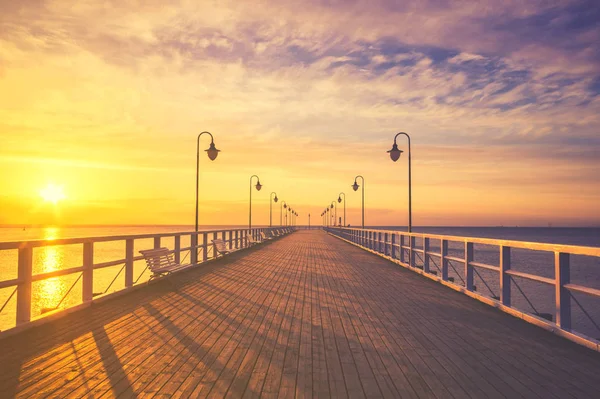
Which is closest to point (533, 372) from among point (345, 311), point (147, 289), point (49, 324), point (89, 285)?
point (345, 311)

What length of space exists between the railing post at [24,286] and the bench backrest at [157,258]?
12.4 ft

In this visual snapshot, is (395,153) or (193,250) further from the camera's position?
(395,153)

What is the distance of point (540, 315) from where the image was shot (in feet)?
24.2

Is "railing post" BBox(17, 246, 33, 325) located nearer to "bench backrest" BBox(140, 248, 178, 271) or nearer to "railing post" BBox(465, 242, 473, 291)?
"bench backrest" BBox(140, 248, 178, 271)

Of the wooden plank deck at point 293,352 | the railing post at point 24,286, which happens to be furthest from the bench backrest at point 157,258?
the railing post at point 24,286

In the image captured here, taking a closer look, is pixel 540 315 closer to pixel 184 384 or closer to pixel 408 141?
pixel 184 384

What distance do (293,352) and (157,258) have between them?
6.24m

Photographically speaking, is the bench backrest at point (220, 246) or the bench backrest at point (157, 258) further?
the bench backrest at point (220, 246)

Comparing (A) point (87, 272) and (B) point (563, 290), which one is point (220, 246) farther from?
(B) point (563, 290)

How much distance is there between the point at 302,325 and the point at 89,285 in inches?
153

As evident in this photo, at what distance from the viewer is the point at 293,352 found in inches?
218

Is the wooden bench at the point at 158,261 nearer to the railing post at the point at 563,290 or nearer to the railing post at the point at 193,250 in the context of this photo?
the railing post at the point at 193,250

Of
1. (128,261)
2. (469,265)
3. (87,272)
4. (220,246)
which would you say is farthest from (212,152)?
(469,265)

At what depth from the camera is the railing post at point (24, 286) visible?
20.9 feet
